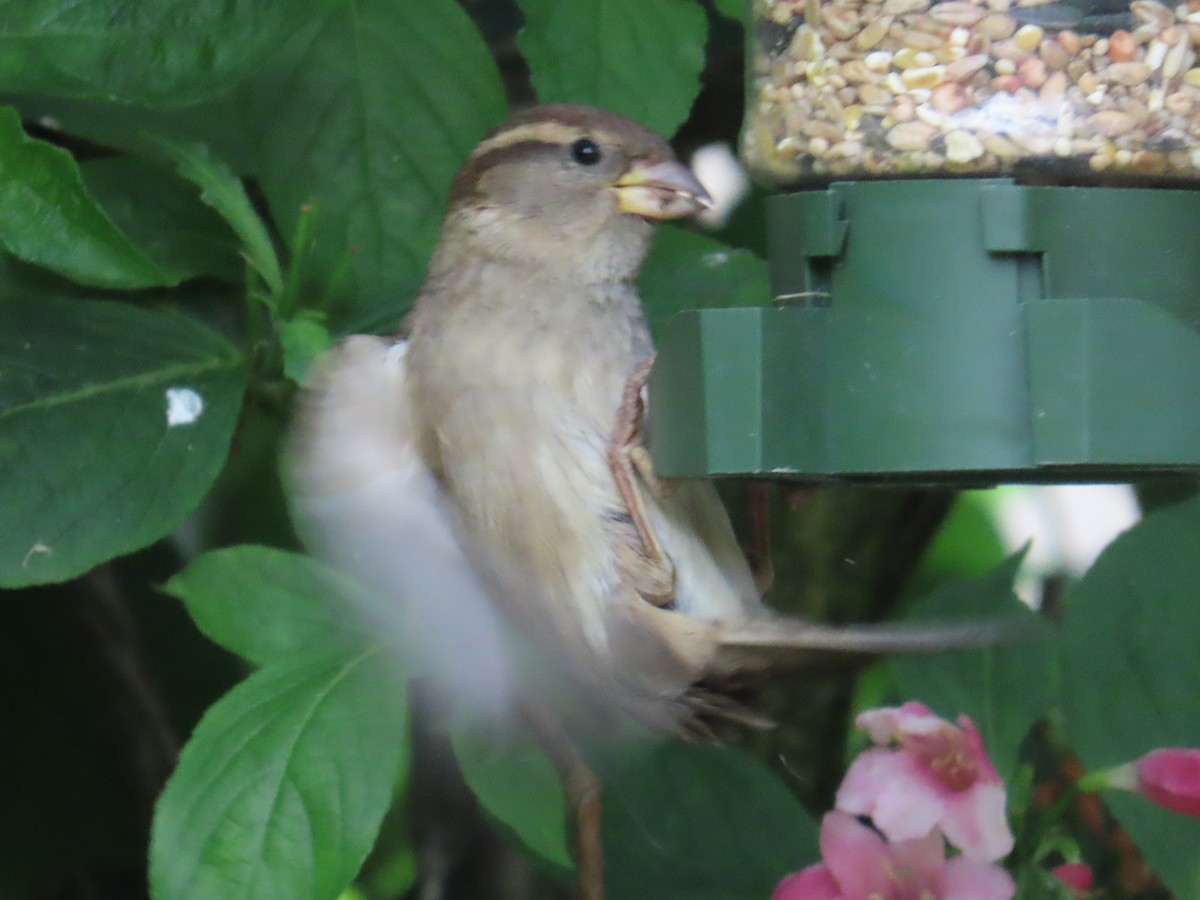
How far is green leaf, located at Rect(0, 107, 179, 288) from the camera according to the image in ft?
3.79

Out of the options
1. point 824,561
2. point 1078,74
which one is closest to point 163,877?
point 1078,74

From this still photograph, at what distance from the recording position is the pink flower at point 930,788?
1218mm

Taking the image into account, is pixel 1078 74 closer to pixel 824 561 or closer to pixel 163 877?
pixel 163 877

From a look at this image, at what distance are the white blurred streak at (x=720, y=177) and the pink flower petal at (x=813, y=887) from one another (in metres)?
0.72

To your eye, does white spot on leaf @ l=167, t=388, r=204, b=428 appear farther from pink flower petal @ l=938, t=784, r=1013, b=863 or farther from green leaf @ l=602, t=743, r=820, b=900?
pink flower petal @ l=938, t=784, r=1013, b=863

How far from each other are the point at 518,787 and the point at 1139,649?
0.57 m

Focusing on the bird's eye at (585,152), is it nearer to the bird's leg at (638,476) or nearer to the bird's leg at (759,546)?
the bird's leg at (638,476)

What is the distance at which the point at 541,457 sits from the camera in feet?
4.56

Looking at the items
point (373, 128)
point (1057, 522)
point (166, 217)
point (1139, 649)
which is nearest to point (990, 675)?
point (1139, 649)

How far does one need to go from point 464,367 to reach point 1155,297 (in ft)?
1.90

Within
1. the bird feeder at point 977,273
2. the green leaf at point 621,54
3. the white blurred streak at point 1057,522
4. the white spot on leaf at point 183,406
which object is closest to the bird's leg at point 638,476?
the bird feeder at point 977,273

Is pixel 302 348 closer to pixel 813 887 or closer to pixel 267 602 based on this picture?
pixel 267 602

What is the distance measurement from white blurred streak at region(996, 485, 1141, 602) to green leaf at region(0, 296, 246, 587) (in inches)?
59.2

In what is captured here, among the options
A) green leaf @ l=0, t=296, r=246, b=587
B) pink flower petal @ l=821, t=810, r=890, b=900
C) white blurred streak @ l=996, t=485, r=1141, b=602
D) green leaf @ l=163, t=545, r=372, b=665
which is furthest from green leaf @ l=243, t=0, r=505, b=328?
white blurred streak @ l=996, t=485, r=1141, b=602
